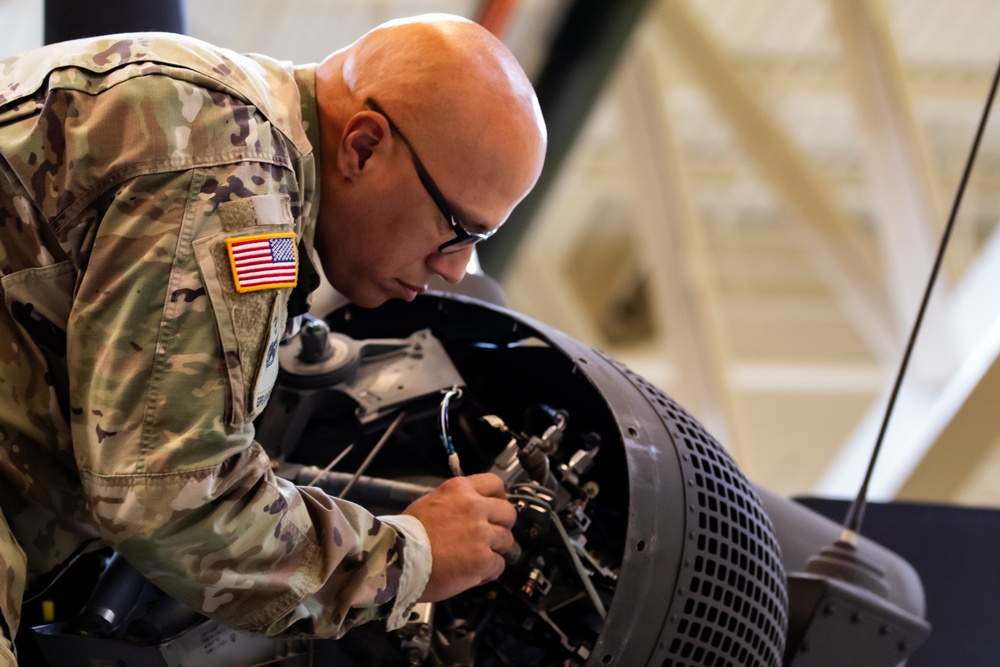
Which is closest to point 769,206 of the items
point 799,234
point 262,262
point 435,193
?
point 799,234

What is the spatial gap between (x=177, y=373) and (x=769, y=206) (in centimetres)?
1098

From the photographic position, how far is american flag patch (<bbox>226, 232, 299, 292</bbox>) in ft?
4.88

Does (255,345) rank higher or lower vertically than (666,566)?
higher

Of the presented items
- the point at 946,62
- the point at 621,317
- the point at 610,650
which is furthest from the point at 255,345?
the point at 621,317

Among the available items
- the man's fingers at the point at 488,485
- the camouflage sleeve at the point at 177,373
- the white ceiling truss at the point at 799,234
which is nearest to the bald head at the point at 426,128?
the camouflage sleeve at the point at 177,373

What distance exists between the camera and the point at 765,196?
38.4ft

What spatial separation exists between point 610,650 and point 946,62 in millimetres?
8752

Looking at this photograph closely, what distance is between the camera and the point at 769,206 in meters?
11.9

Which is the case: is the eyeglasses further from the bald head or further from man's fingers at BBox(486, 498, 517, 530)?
man's fingers at BBox(486, 498, 517, 530)

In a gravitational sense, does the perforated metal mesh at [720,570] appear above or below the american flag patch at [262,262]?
below

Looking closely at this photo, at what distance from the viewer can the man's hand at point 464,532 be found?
1.79 m

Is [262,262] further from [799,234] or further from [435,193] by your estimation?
[799,234]

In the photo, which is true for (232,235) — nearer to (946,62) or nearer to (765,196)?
(946,62)

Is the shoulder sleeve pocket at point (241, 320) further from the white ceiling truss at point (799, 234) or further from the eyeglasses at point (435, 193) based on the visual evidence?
the white ceiling truss at point (799, 234)
